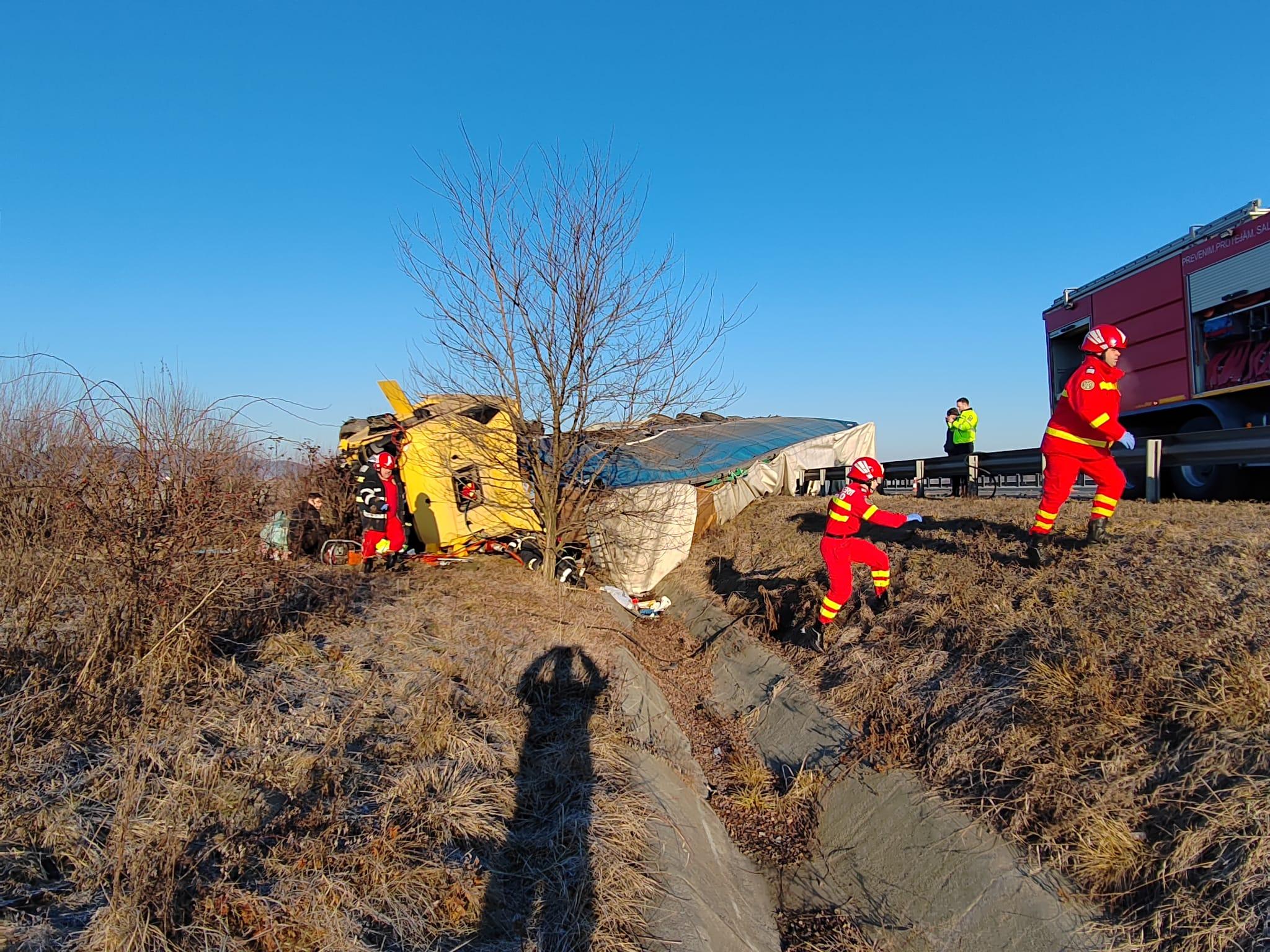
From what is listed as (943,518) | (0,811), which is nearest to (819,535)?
(943,518)

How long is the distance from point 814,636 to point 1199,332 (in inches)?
315

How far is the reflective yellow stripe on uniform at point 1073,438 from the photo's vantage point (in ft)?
20.7

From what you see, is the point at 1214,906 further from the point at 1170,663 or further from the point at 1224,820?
the point at 1170,663

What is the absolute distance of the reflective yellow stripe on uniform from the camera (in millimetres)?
6324

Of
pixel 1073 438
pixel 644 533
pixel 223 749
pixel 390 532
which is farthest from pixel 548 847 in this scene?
pixel 644 533

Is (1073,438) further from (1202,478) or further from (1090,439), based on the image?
(1202,478)

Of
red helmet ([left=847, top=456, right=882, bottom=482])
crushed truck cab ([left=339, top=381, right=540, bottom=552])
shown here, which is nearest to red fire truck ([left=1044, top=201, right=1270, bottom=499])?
red helmet ([left=847, top=456, right=882, bottom=482])

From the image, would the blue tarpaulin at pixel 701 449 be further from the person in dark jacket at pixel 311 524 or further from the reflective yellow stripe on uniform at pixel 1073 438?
the reflective yellow stripe on uniform at pixel 1073 438

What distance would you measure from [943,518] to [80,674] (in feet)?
29.4

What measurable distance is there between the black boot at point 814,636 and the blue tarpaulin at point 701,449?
14.6 ft

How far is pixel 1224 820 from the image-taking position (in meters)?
3.08

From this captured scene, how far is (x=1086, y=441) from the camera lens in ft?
20.9

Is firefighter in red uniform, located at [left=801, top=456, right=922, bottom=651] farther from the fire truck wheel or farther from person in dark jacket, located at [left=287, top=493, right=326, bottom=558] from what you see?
person in dark jacket, located at [left=287, top=493, right=326, bottom=558]

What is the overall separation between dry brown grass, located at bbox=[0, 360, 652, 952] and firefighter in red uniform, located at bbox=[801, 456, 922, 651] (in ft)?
8.79
